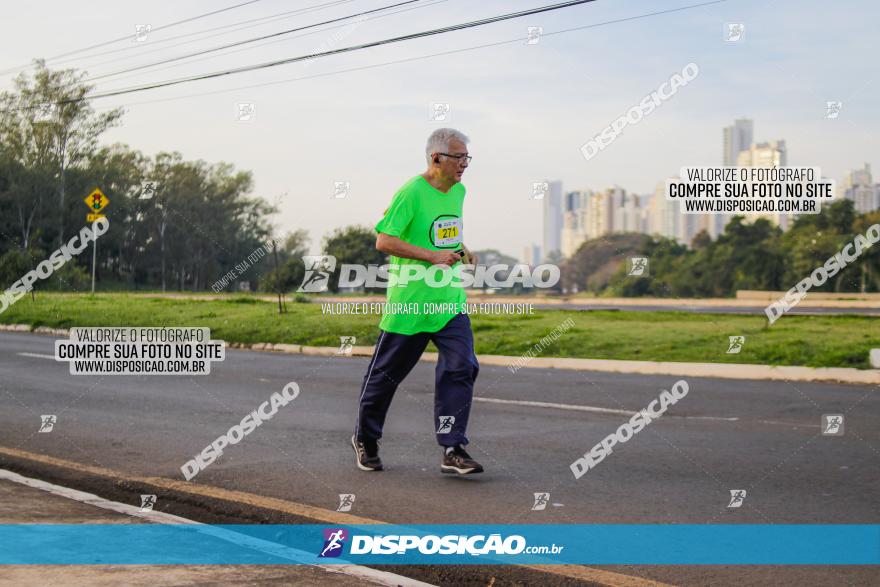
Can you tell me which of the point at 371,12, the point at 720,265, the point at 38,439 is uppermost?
the point at 371,12

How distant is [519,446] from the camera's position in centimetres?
752

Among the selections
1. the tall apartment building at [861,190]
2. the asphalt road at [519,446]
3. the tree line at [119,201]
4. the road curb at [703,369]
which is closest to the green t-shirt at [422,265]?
the asphalt road at [519,446]

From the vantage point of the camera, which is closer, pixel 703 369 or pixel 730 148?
pixel 703 369

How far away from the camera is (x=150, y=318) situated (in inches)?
973

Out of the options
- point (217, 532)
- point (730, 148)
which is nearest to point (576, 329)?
Result: point (217, 532)

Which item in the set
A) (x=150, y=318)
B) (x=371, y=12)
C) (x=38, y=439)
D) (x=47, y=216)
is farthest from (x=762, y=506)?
(x=47, y=216)

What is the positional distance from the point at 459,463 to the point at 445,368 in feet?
1.87

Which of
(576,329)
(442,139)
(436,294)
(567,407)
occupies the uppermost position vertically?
(442,139)

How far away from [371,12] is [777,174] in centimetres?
805

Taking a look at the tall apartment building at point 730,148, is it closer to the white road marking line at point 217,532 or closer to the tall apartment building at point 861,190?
the tall apartment building at point 861,190

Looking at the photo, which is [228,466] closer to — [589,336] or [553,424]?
[553,424]

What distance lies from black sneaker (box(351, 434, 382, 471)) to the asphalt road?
0.37 ft

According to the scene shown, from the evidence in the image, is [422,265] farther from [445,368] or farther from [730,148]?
[730,148]

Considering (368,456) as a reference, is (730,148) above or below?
above
